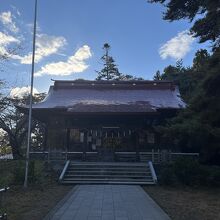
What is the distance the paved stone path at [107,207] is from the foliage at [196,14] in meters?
7.52

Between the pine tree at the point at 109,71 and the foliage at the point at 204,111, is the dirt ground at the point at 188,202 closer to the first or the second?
the foliage at the point at 204,111

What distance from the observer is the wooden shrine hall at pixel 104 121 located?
92.2 feet

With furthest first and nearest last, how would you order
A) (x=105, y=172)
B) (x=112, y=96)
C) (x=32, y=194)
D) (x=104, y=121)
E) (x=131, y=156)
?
(x=112, y=96) < (x=104, y=121) < (x=131, y=156) < (x=105, y=172) < (x=32, y=194)

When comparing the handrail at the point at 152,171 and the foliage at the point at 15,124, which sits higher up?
the foliage at the point at 15,124

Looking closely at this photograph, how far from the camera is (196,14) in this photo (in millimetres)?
15555

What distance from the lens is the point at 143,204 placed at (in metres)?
13.4

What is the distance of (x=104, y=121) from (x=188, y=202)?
15.9 meters

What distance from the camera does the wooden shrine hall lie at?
2811 centimetres

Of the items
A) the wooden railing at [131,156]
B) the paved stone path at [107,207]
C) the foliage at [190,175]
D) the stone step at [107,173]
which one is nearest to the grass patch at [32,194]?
the paved stone path at [107,207]

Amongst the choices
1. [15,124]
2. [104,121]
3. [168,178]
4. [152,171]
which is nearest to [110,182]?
[152,171]

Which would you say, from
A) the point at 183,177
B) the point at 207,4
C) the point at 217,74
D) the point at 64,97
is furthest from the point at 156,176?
the point at 64,97

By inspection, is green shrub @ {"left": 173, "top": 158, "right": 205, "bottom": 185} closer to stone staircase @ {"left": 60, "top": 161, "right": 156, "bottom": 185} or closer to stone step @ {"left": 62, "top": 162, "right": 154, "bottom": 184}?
stone staircase @ {"left": 60, "top": 161, "right": 156, "bottom": 185}

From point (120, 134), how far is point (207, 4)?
1877cm

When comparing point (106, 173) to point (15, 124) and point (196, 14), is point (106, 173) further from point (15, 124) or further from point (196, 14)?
point (15, 124)
